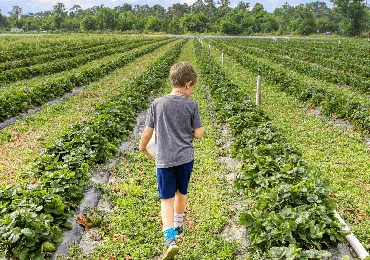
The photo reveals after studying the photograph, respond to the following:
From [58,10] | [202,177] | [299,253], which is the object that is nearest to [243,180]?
[202,177]

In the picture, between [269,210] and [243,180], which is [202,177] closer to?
[243,180]

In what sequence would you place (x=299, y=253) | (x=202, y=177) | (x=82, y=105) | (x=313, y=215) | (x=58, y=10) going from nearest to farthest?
(x=299, y=253)
(x=313, y=215)
(x=202, y=177)
(x=82, y=105)
(x=58, y=10)

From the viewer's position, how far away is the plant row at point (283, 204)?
4.36 m

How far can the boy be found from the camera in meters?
4.18

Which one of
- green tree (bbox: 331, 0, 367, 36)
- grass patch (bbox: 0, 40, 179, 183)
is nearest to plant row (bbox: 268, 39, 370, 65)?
grass patch (bbox: 0, 40, 179, 183)

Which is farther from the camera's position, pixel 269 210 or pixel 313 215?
pixel 269 210

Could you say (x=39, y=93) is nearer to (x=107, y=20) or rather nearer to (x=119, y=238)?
(x=119, y=238)

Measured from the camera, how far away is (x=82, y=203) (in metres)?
5.97

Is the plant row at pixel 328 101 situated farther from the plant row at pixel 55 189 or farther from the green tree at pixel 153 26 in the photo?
the green tree at pixel 153 26

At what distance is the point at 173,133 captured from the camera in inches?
167

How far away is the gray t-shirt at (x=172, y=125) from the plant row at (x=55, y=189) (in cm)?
171

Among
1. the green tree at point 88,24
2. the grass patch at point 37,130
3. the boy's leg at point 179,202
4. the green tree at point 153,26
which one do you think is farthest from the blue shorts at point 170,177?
the green tree at point 88,24

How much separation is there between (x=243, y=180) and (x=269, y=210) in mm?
1349

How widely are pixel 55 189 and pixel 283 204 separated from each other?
3.24 m
